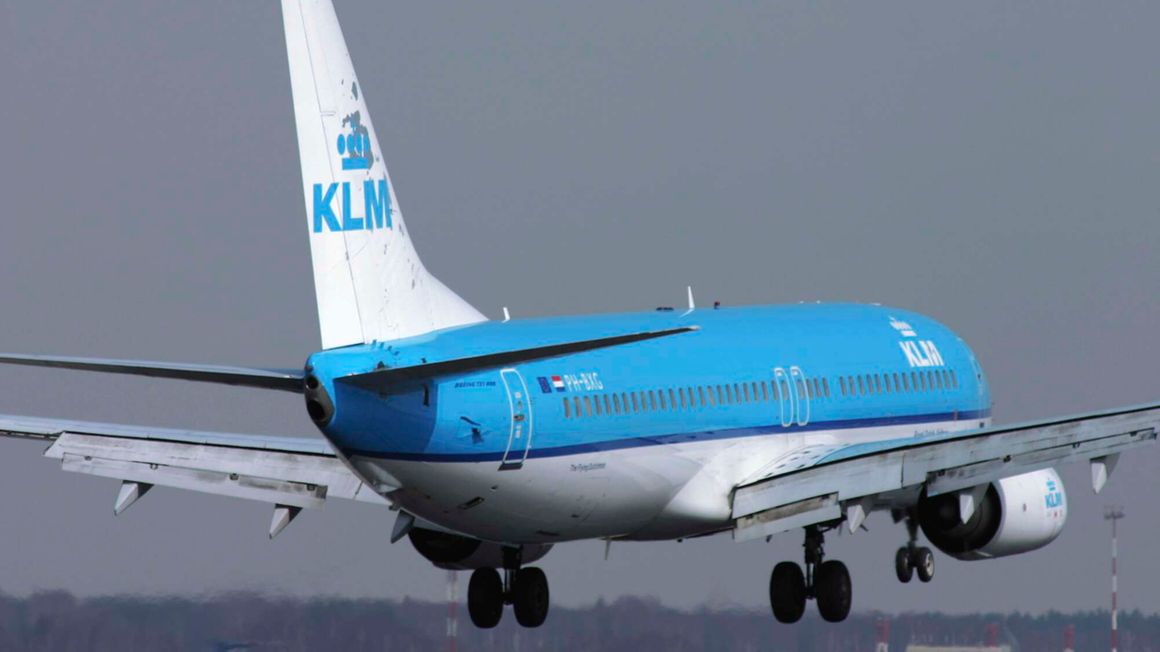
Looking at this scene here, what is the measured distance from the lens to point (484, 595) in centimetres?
4419

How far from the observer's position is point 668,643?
4956cm

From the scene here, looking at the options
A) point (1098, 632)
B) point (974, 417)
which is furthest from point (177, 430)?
point (1098, 632)

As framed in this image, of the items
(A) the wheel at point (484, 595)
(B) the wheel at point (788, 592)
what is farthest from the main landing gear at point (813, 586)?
(A) the wheel at point (484, 595)

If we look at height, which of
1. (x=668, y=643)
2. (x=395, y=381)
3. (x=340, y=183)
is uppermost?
(x=340, y=183)

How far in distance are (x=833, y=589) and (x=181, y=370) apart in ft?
49.6

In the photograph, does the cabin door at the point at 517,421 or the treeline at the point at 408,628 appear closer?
the cabin door at the point at 517,421

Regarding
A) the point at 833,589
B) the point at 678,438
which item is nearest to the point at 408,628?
the point at 833,589

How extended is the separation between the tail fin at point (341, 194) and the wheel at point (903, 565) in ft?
40.6

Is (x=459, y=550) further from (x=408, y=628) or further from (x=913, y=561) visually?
(x=913, y=561)

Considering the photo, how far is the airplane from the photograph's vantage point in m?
35.2

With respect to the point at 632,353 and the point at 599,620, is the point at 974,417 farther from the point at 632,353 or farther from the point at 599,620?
the point at 632,353

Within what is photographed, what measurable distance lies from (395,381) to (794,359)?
12957mm

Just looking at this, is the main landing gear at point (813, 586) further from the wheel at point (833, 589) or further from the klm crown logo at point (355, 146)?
the klm crown logo at point (355, 146)

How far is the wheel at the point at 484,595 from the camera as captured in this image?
44.2m
